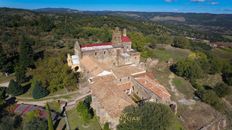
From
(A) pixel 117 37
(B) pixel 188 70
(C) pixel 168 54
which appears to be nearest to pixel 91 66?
(A) pixel 117 37

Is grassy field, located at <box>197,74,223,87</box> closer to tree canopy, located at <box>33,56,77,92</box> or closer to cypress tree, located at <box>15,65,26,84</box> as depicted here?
tree canopy, located at <box>33,56,77,92</box>

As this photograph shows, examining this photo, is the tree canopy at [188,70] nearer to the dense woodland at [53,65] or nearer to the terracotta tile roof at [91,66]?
the dense woodland at [53,65]

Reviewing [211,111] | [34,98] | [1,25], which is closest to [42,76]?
[34,98]

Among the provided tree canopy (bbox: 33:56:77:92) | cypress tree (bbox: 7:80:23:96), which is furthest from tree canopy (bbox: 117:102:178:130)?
cypress tree (bbox: 7:80:23:96)

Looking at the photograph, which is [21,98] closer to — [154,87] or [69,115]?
[69,115]

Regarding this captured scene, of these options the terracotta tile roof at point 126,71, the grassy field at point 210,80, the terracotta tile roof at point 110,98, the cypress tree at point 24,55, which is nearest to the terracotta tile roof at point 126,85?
the terracotta tile roof at point 126,71

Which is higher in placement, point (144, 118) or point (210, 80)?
point (144, 118)

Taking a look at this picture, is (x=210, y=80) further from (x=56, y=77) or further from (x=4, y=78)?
(x=4, y=78)
